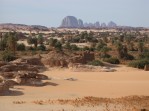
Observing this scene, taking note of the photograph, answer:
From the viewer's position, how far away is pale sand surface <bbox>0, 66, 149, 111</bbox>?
1723cm

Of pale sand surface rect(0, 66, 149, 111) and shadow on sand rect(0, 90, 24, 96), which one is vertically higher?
shadow on sand rect(0, 90, 24, 96)

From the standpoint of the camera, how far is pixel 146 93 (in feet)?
73.5

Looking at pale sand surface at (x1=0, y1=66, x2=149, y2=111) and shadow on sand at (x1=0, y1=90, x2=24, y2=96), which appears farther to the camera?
shadow on sand at (x1=0, y1=90, x2=24, y2=96)

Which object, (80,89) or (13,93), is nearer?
(13,93)

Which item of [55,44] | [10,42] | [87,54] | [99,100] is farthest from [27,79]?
[55,44]

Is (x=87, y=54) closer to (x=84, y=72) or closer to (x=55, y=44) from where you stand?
(x=84, y=72)

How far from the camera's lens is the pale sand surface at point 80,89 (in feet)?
56.5

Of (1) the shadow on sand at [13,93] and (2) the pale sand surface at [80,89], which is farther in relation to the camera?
(1) the shadow on sand at [13,93]

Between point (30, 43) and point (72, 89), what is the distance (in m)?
46.5

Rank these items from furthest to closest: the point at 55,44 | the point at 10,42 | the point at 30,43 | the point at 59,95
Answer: the point at 30,43 < the point at 55,44 < the point at 10,42 < the point at 59,95

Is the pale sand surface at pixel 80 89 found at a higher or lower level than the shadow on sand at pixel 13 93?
lower

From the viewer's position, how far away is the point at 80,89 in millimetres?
22984

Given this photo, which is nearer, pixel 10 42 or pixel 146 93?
pixel 146 93

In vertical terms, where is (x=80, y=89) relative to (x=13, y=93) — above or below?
below
